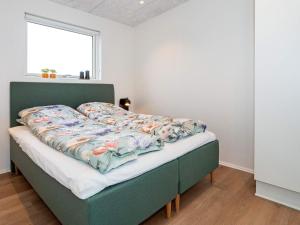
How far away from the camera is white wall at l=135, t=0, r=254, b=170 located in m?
2.46

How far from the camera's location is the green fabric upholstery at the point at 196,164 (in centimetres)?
171

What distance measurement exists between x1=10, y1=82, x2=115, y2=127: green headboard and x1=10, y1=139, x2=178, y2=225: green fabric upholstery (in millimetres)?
1239

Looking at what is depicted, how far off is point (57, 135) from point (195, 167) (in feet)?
4.29

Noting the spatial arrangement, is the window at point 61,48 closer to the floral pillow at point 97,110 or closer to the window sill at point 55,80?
the window sill at point 55,80

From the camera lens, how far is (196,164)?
6.10 ft

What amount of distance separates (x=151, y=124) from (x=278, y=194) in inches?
55.9

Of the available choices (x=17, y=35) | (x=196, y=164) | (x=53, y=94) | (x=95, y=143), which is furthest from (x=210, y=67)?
(x=17, y=35)

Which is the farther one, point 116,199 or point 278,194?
point 278,194

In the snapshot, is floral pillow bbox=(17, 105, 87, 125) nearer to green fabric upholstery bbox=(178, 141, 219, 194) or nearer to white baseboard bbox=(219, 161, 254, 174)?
green fabric upholstery bbox=(178, 141, 219, 194)

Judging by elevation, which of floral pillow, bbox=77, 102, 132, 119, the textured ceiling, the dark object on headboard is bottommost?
floral pillow, bbox=77, 102, 132, 119

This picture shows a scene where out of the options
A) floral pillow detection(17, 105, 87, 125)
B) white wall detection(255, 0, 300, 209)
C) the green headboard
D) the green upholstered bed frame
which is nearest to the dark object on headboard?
the green headboard

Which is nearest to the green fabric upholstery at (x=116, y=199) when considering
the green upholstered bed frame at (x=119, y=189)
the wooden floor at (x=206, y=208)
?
the green upholstered bed frame at (x=119, y=189)

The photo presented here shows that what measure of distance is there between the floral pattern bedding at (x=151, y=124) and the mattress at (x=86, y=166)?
0.09 metres

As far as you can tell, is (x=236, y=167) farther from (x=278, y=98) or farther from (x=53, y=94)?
(x=53, y=94)
